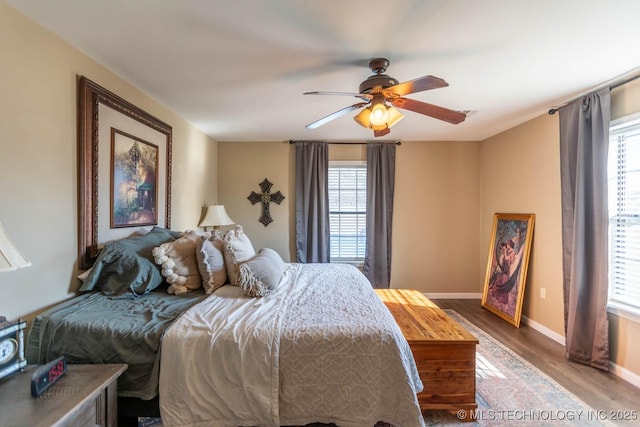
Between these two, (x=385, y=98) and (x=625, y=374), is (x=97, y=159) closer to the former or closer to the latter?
(x=385, y=98)

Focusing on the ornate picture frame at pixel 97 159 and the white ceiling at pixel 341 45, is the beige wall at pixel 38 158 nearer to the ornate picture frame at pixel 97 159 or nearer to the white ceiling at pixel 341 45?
the ornate picture frame at pixel 97 159

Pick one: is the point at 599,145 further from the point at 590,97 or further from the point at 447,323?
the point at 447,323

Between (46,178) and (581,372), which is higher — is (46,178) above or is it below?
above

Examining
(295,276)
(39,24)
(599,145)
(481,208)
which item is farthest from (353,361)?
(481,208)

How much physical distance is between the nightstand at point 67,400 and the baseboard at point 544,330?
3670mm

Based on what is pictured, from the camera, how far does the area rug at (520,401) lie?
5.94 feet

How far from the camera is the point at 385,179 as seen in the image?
425 cm

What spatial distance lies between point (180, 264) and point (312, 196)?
2.39 metres

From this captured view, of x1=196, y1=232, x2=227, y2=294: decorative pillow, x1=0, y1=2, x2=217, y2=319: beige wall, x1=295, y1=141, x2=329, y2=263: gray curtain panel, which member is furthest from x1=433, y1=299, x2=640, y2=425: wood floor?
x1=0, y1=2, x2=217, y2=319: beige wall

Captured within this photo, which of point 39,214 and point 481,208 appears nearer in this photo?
point 39,214

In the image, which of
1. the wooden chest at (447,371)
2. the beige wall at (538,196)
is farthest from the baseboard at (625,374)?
the wooden chest at (447,371)

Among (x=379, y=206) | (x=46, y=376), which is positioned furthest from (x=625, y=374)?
(x=46, y=376)

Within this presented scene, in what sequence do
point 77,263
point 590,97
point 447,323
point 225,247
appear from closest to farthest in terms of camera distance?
point 77,263, point 447,323, point 225,247, point 590,97

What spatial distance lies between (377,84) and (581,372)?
287 cm
